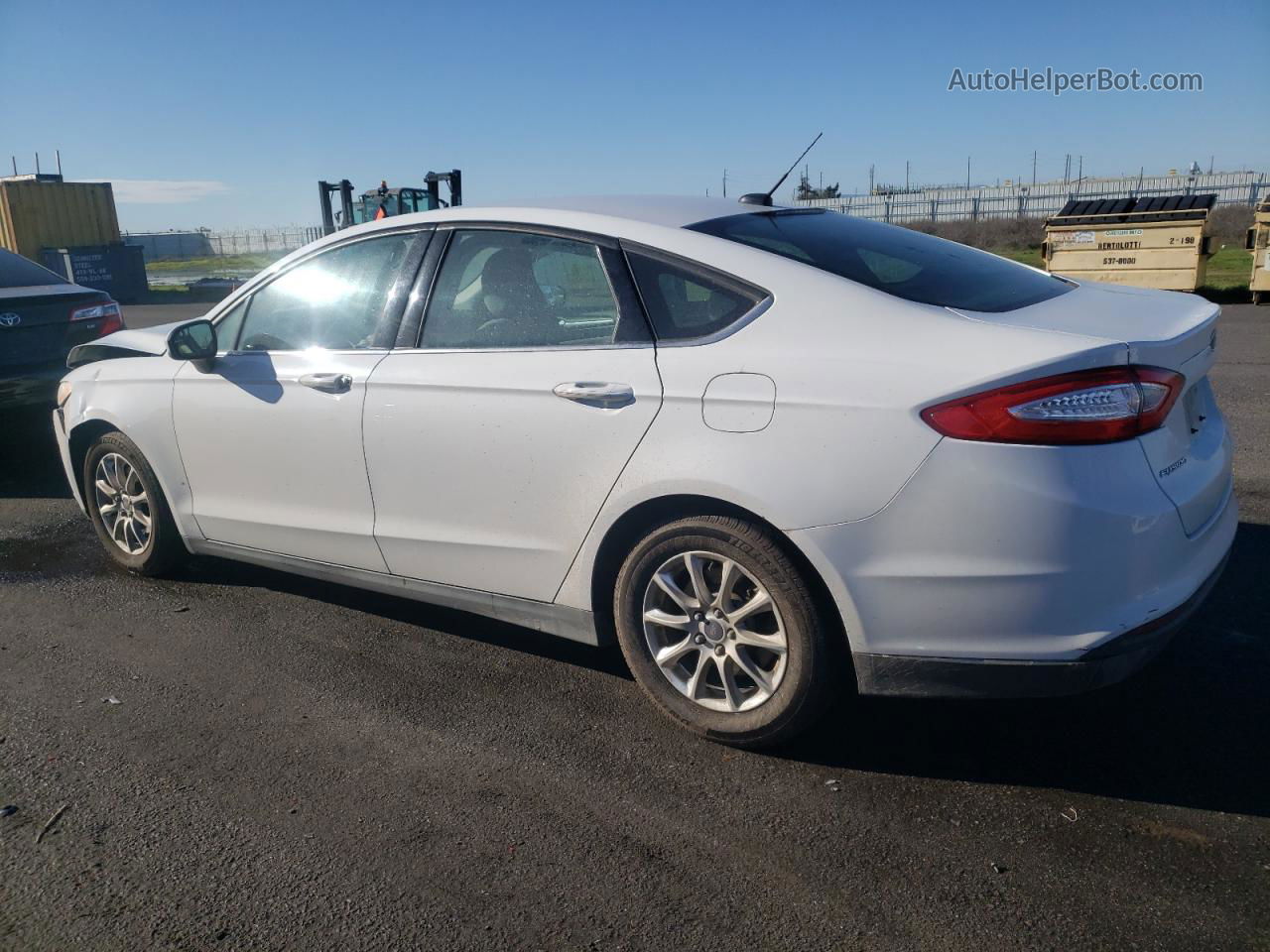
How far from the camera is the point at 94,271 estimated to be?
93.4ft

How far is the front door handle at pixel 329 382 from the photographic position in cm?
389

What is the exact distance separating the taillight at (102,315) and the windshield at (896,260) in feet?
19.1

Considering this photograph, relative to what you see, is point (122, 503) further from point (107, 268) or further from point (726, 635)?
point (107, 268)

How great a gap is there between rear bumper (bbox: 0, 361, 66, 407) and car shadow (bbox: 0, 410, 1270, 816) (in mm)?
4641

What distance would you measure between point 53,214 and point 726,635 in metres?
30.8

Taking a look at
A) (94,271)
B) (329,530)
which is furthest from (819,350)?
(94,271)

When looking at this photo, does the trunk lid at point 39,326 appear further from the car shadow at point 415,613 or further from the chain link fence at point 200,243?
the chain link fence at point 200,243

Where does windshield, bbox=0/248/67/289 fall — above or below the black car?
above

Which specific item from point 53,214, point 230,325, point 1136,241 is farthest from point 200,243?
point 230,325

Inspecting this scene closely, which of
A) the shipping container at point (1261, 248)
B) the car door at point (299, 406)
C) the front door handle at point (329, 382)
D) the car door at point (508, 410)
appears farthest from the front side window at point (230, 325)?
the shipping container at point (1261, 248)

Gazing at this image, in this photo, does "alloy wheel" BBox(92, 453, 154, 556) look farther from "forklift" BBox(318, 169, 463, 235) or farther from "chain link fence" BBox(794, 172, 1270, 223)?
"chain link fence" BBox(794, 172, 1270, 223)

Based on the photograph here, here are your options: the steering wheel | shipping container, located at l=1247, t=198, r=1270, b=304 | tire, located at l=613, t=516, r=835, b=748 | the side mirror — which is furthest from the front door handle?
shipping container, located at l=1247, t=198, r=1270, b=304

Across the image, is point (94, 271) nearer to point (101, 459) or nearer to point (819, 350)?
point (101, 459)

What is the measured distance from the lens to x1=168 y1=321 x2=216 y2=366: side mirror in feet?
14.3
